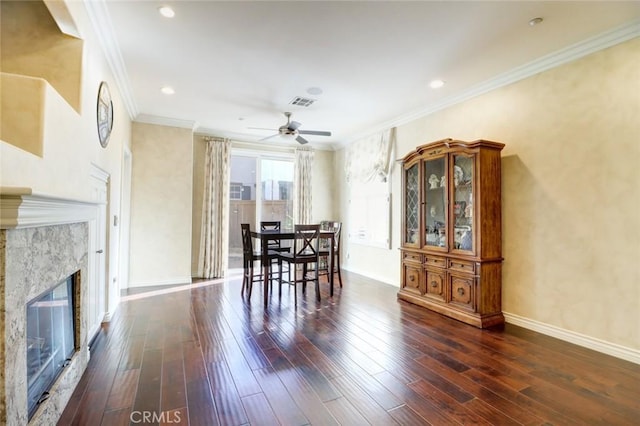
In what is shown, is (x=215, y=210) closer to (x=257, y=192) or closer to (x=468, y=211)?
(x=257, y=192)

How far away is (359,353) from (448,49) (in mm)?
2977

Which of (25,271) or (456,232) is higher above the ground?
(456,232)

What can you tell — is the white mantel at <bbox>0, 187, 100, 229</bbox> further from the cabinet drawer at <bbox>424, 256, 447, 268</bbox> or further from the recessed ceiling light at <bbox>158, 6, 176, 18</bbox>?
the cabinet drawer at <bbox>424, 256, 447, 268</bbox>

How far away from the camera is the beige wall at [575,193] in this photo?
2635mm

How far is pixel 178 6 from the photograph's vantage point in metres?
2.39

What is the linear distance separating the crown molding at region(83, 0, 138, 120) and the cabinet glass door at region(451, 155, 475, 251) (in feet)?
12.1

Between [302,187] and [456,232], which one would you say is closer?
[456,232]

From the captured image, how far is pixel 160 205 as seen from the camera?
5.17 m

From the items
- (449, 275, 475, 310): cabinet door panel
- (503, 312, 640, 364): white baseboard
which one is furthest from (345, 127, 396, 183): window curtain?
(503, 312, 640, 364): white baseboard

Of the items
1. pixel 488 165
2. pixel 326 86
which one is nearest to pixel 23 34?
pixel 326 86

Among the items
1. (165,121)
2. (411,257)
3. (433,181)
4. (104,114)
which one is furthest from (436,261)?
(165,121)

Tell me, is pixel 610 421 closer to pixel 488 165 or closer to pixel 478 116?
pixel 488 165

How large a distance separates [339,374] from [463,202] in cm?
245

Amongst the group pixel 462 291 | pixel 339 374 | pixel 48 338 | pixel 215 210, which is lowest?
pixel 339 374
